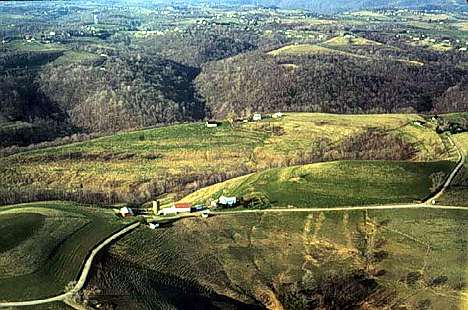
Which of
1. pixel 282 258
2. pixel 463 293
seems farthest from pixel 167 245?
pixel 463 293

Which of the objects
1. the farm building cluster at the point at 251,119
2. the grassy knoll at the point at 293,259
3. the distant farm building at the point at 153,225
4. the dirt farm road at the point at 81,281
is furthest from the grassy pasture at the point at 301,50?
the dirt farm road at the point at 81,281

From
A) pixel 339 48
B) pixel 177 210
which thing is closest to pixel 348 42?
pixel 339 48

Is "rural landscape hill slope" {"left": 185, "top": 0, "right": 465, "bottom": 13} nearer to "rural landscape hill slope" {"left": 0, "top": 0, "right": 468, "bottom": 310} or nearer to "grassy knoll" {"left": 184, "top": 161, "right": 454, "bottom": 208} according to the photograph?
"rural landscape hill slope" {"left": 0, "top": 0, "right": 468, "bottom": 310}

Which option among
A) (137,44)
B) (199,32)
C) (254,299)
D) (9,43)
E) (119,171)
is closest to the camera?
(254,299)

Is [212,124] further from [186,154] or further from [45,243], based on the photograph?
[45,243]

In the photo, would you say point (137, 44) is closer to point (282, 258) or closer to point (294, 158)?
point (294, 158)

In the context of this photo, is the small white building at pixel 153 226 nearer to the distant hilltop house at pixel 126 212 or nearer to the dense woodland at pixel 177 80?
the distant hilltop house at pixel 126 212

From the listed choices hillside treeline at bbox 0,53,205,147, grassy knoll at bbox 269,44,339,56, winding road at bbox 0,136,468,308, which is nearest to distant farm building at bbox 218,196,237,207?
winding road at bbox 0,136,468,308
